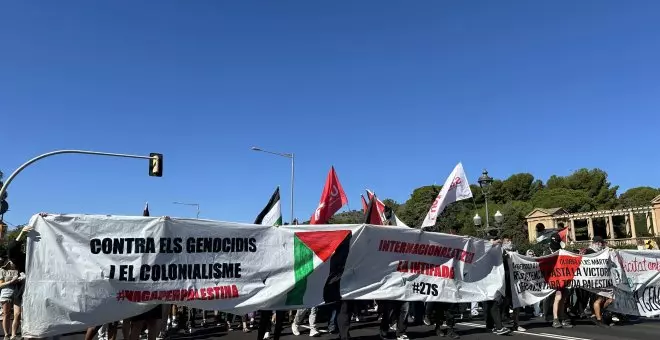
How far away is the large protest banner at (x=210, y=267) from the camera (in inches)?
247

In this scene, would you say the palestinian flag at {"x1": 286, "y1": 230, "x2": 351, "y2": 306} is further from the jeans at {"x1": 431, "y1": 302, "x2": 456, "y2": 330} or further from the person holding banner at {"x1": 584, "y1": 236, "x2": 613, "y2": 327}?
the person holding banner at {"x1": 584, "y1": 236, "x2": 613, "y2": 327}

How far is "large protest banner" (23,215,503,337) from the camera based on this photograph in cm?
627

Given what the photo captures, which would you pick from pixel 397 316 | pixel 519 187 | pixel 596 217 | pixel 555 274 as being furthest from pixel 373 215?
pixel 519 187

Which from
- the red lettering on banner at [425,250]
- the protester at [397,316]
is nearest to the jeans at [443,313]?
the protester at [397,316]

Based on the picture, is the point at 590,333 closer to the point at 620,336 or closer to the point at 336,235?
the point at 620,336

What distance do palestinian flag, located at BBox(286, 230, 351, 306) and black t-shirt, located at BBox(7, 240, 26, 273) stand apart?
3511 mm

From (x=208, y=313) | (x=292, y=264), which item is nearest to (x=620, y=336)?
(x=292, y=264)

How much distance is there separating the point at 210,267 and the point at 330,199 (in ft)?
14.2

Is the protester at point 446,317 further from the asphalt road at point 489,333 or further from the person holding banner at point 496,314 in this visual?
the person holding banner at point 496,314

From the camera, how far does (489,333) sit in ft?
33.0

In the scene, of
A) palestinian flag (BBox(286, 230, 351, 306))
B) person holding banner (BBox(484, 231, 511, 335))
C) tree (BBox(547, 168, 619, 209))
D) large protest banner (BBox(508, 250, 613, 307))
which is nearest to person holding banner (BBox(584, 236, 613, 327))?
large protest banner (BBox(508, 250, 613, 307))

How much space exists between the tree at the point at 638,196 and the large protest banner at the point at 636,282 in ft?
256

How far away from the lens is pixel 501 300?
33.6 feet

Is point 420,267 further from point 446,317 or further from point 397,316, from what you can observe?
point 446,317
